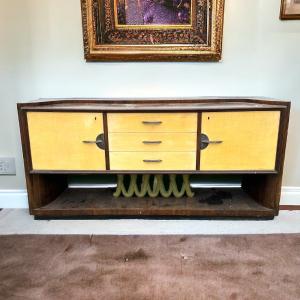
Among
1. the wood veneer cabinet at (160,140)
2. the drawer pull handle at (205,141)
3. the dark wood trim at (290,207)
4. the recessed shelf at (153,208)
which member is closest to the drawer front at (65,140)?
the wood veneer cabinet at (160,140)

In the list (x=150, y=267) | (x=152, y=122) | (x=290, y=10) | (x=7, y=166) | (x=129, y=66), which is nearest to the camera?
(x=150, y=267)

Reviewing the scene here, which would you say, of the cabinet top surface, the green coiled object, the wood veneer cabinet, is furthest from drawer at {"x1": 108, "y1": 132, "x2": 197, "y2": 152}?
the green coiled object

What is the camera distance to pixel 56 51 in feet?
5.66

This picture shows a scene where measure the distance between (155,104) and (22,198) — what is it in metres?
1.10

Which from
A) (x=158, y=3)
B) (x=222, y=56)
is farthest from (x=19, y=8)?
(x=222, y=56)

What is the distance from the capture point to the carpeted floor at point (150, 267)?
1099 mm

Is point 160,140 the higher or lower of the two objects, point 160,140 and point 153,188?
the higher

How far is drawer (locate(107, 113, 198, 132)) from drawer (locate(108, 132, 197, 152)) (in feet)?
0.09

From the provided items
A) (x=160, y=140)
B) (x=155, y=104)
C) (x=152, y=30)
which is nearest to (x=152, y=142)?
(x=160, y=140)

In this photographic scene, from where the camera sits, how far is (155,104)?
163 centimetres

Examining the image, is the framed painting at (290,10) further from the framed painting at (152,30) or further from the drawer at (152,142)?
the drawer at (152,142)

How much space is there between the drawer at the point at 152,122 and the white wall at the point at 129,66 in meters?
0.36

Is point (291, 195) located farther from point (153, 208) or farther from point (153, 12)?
point (153, 12)

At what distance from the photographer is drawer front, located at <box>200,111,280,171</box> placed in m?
1.46
